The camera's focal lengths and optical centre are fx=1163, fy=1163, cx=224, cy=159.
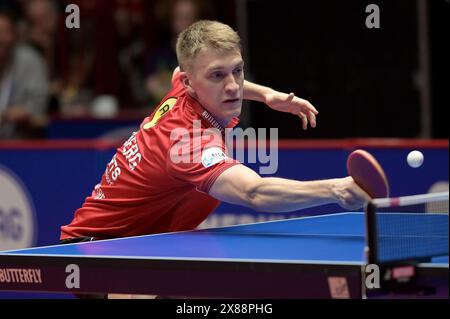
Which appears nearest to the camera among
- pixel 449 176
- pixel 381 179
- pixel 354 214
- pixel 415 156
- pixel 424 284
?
pixel 424 284

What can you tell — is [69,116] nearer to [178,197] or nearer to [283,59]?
[283,59]

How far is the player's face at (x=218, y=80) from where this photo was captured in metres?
5.64

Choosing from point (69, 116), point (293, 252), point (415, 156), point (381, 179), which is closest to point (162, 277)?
point (293, 252)

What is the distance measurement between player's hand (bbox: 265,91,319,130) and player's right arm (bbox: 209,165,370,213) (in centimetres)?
105

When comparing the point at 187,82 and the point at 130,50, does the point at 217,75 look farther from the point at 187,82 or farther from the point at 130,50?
the point at 130,50

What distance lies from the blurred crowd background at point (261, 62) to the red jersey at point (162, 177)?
5.75 metres

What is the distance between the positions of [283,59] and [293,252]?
29.7ft

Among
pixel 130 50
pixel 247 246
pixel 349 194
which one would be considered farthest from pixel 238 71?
pixel 130 50

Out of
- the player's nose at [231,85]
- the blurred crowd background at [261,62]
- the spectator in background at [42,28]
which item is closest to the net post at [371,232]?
the player's nose at [231,85]

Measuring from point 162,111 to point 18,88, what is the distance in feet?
19.8

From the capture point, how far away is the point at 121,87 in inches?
566

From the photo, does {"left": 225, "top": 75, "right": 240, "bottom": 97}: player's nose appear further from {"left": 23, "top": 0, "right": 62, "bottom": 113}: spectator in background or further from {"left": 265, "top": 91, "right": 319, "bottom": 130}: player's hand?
{"left": 23, "top": 0, "right": 62, "bottom": 113}: spectator in background

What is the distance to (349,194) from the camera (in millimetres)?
4918

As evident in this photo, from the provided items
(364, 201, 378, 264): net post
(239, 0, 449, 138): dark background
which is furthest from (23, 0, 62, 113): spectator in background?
(364, 201, 378, 264): net post
